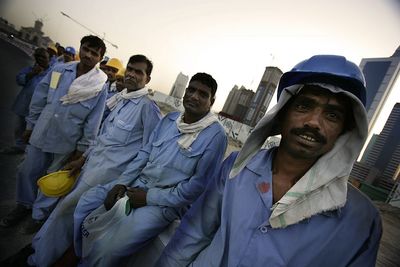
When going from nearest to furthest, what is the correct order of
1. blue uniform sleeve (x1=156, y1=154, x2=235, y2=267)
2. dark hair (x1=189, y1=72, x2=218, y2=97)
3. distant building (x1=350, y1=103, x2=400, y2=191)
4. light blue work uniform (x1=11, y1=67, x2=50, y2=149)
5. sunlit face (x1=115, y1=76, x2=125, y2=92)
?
blue uniform sleeve (x1=156, y1=154, x2=235, y2=267), dark hair (x1=189, y1=72, x2=218, y2=97), light blue work uniform (x1=11, y1=67, x2=50, y2=149), sunlit face (x1=115, y1=76, x2=125, y2=92), distant building (x1=350, y1=103, x2=400, y2=191)

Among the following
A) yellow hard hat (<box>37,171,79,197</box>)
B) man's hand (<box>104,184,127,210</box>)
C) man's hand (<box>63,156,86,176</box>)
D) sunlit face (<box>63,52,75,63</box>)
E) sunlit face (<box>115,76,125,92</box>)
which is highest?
sunlit face (<box>63,52,75,63</box>)

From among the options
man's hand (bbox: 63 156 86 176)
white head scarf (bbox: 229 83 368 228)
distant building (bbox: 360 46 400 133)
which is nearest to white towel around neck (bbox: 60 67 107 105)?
man's hand (bbox: 63 156 86 176)

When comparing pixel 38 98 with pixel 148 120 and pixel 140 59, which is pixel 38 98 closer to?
pixel 140 59

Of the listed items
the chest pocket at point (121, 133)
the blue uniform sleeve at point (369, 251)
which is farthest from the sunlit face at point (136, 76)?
the blue uniform sleeve at point (369, 251)

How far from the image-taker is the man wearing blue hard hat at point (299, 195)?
1130mm

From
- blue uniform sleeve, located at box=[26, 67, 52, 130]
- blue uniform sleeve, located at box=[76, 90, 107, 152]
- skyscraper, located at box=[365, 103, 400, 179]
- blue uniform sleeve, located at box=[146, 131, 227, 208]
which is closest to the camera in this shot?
blue uniform sleeve, located at box=[146, 131, 227, 208]

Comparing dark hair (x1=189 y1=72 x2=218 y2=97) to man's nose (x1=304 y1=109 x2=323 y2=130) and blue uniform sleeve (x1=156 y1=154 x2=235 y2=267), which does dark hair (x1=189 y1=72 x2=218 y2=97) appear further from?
man's nose (x1=304 y1=109 x2=323 y2=130)

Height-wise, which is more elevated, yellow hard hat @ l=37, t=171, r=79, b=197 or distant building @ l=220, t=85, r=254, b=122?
distant building @ l=220, t=85, r=254, b=122

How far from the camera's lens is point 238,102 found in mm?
92500

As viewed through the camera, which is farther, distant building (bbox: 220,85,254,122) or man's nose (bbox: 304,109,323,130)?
distant building (bbox: 220,85,254,122)

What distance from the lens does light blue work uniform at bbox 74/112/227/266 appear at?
2.02 metres

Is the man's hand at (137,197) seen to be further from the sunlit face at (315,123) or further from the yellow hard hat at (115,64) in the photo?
the yellow hard hat at (115,64)

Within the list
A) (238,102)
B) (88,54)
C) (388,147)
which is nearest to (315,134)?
(88,54)

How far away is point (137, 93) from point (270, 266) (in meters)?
2.57
